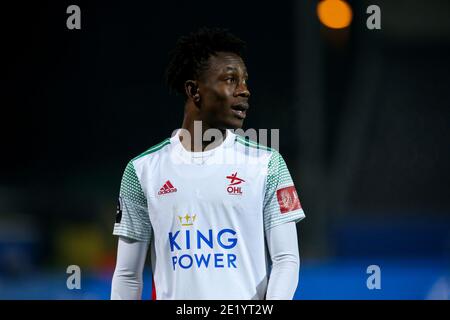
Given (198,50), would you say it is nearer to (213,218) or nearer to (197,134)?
(197,134)

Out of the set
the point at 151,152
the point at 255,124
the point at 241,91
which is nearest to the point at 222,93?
the point at 241,91

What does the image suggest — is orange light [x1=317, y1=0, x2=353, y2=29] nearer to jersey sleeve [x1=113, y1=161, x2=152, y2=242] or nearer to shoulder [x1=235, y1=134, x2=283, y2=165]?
shoulder [x1=235, y1=134, x2=283, y2=165]

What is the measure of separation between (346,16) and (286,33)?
615 millimetres

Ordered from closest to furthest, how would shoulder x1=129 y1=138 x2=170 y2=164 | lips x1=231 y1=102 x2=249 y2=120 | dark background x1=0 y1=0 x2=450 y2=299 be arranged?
lips x1=231 y1=102 x2=249 y2=120 < shoulder x1=129 y1=138 x2=170 y2=164 < dark background x1=0 y1=0 x2=450 y2=299

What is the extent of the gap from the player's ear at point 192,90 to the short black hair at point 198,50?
2 centimetres

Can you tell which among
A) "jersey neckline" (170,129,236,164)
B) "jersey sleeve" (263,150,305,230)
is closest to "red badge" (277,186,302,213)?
"jersey sleeve" (263,150,305,230)

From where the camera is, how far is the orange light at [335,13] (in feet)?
25.2

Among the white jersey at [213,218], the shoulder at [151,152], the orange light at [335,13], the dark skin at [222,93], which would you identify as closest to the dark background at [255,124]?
the orange light at [335,13]

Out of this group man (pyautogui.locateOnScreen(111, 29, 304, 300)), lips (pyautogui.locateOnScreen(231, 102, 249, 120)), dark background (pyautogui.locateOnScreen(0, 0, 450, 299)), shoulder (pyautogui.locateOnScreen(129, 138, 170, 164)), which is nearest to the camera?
man (pyautogui.locateOnScreen(111, 29, 304, 300))

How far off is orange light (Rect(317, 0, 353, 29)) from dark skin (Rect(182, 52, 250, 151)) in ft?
14.9

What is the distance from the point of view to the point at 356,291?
6117mm

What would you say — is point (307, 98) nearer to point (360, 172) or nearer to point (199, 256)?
point (360, 172)

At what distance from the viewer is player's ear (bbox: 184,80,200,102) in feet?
10.9

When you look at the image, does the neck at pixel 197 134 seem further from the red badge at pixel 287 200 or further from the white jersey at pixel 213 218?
the red badge at pixel 287 200
